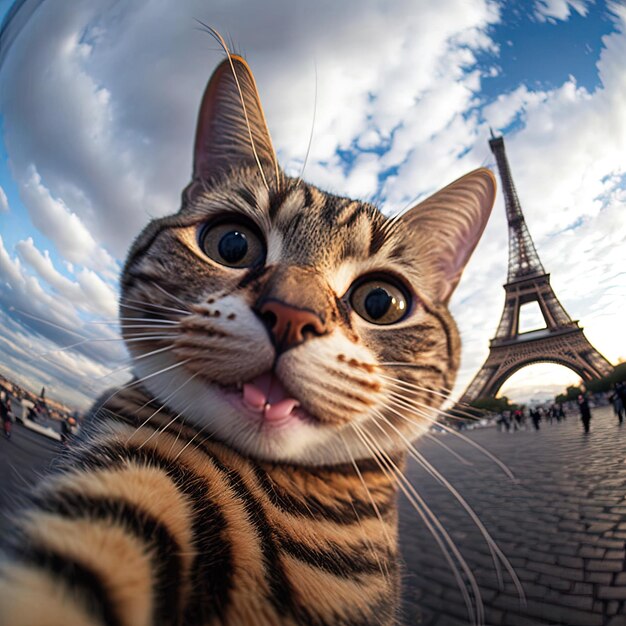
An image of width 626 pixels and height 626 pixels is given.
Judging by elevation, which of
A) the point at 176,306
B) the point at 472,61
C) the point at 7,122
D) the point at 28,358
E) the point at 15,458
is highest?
the point at 472,61

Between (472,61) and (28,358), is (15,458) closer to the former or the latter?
(28,358)

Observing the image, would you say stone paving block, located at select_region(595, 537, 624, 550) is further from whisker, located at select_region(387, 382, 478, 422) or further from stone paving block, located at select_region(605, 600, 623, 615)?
whisker, located at select_region(387, 382, 478, 422)

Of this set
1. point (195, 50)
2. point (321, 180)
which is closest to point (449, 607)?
point (321, 180)

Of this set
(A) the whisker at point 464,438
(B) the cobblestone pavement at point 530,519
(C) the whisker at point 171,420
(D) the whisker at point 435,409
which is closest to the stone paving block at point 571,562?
(B) the cobblestone pavement at point 530,519

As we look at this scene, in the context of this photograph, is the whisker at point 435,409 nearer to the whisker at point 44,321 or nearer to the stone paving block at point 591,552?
the stone paving block at point 591,552

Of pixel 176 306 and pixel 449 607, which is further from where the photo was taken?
pixel 176 306

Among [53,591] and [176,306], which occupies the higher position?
[176,306]

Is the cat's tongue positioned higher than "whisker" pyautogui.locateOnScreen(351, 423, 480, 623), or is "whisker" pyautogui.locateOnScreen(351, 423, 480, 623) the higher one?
the cat's tongue

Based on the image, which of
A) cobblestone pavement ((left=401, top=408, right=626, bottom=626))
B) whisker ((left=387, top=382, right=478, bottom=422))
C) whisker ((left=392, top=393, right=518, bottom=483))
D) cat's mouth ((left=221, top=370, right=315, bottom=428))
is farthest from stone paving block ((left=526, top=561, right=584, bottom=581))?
cat's mouth ((left=221, top=370, right=315, bottom=428))

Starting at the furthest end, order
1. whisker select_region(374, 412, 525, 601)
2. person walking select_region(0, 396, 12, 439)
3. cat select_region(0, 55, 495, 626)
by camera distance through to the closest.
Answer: person walking select_region(0, 396, 12, 439)
whisker select_region(374, 412, 525, 601)
cat select_region(0, 55, 495, 626)
